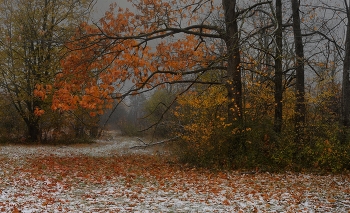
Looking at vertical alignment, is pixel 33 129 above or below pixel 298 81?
below

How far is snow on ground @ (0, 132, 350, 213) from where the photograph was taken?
21.5 ft

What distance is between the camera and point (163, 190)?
8.40 meters

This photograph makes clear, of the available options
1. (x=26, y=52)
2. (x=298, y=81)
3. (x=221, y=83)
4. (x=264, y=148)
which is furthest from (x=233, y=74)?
(x=26, y=52)

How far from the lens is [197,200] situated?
23.7ft

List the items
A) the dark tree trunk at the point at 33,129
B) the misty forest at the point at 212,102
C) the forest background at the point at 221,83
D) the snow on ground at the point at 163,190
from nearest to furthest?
the snow on ground at the point at 163,190, the misty forest at the point at 212,102, the forest background at the point at 221,83, the dark tree trunk at the point at 33,129

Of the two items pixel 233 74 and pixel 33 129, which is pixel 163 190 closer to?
pixel 233 74

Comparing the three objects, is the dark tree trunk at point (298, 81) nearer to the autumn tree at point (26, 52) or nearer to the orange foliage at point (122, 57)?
the orange foliage at point (122, 57)

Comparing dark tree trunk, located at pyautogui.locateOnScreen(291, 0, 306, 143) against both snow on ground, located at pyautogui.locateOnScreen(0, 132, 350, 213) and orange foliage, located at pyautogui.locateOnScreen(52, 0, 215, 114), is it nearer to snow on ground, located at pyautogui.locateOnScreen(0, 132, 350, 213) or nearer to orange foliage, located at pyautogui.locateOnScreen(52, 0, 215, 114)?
snow on ground, located at pyautogui.locateOnScreen(0, 132, 350, 213)

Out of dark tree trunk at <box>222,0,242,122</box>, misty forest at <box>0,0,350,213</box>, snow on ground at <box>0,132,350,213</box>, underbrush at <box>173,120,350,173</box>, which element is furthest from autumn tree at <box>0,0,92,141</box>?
underbrush at <box>173,120,350,173</box>

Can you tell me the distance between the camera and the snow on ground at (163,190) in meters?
6.54

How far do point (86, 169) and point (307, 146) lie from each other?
7759 mm

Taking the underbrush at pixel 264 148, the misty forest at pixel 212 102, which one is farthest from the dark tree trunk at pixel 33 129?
the underbrush at pixel 264 148

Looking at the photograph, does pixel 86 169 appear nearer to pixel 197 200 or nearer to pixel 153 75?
pixel 153 75

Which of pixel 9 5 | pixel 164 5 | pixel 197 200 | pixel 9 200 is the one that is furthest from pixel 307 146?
pixel 9 5
